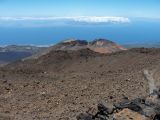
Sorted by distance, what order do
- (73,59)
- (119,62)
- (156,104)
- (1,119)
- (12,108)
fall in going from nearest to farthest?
(156,104) → (1,119) → (12,108) → (119,62) → (73,59)

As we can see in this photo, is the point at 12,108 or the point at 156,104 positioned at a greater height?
the point at 156,104

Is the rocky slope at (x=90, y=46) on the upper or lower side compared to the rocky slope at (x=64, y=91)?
lower

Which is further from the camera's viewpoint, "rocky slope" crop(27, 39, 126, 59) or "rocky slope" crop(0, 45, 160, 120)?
"rocky slope" crop(27, 39, 126, 59)

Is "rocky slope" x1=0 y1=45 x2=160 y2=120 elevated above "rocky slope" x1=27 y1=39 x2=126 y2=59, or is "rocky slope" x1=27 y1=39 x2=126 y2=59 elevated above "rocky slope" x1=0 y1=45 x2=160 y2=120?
"rocky slope" x1=0 y1=45 x2=160 y2=120

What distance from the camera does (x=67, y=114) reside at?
51.7ft

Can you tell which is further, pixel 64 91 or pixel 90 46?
pixel 90 46

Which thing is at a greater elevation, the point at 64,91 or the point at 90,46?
the point at 64,91

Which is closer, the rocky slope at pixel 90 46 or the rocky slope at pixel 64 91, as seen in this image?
the rocky slope at pixel 64 91

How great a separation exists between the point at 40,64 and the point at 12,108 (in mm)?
17727

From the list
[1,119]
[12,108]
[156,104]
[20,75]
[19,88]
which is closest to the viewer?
[156,104]

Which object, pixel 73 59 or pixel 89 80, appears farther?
pixel 73 59

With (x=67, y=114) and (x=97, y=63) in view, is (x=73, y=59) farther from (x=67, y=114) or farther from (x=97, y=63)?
(x=67, y=114)

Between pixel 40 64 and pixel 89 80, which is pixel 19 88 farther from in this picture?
pixel 40 64

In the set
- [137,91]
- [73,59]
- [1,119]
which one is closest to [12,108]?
[1,119]
